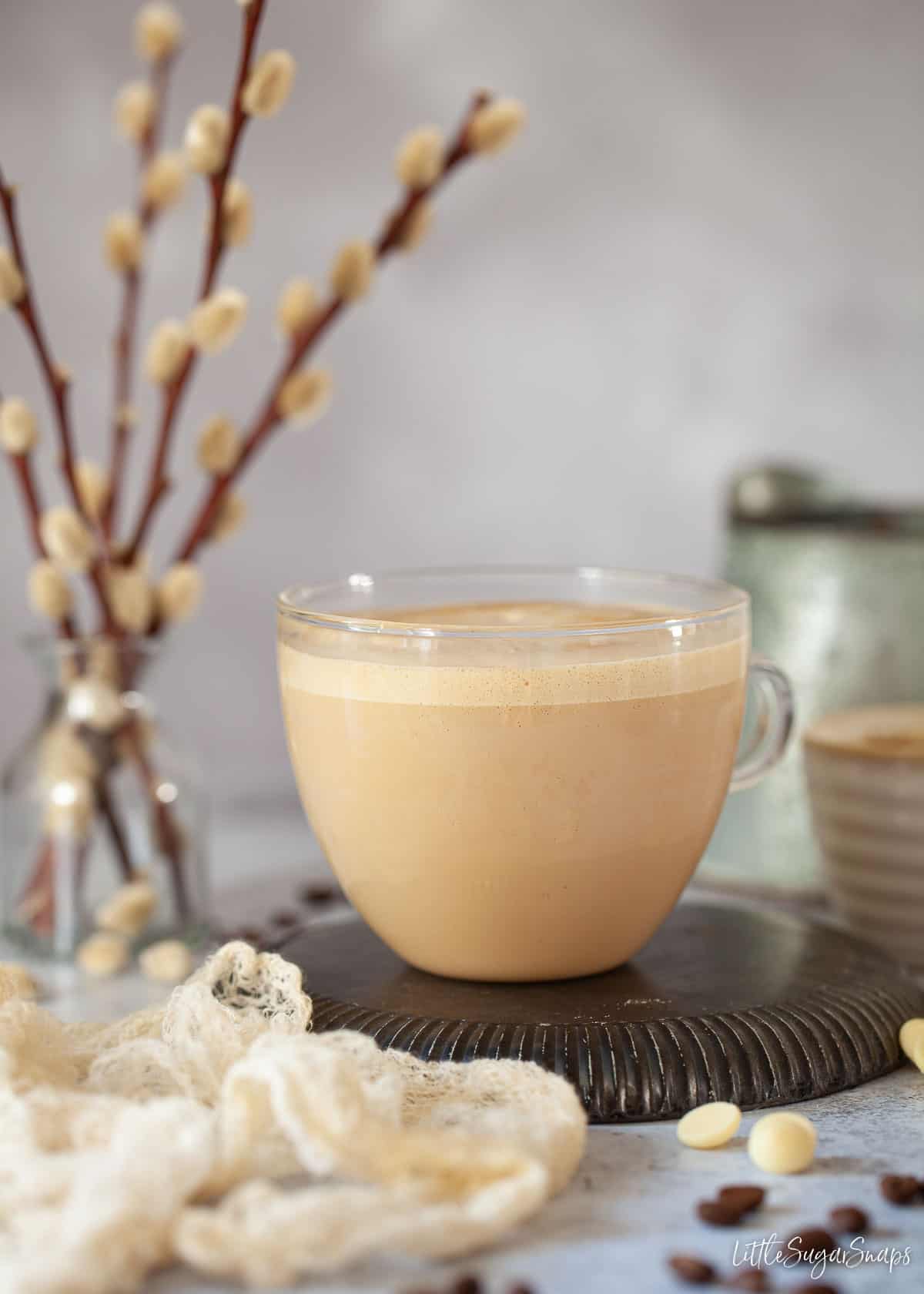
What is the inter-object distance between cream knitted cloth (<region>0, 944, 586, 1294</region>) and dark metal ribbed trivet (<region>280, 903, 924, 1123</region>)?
1.3 inches

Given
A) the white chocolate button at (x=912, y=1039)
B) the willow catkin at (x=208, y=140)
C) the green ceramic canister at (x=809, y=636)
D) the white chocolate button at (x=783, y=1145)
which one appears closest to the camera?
the white chocolate button at (x=783, y=1145)

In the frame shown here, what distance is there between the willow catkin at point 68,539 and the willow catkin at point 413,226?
0.82 feet

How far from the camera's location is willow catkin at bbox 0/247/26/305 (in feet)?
2.68

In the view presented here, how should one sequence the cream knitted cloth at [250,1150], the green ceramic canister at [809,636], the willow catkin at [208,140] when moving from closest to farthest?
the cream knitted cloth at [250,1150]
the willow catkin at [208,140]
the green ceramic canister at [809,636]

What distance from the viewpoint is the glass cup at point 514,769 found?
2.19 ft

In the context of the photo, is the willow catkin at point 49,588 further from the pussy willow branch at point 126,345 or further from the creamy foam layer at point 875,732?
the creamy foam layer at point 875,732

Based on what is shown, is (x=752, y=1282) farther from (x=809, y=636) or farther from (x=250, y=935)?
(x=809, y=636)

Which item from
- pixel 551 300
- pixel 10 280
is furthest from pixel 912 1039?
pixel 551 300

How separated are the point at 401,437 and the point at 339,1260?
940mm

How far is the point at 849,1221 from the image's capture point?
559 millimetres

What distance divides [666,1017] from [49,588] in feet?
1.44

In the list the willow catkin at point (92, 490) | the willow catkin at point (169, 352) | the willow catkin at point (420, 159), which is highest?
the willow catkin at point (420, 159)

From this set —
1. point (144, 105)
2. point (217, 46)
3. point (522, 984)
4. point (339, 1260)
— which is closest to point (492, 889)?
point (522, 984)

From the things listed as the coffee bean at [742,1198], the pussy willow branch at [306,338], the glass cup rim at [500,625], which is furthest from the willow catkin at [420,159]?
the coffee bean at [742,1198]
